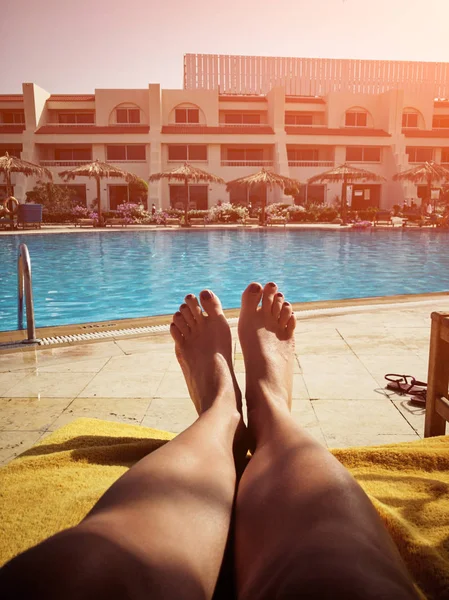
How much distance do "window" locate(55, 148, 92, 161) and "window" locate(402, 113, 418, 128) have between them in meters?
19.5

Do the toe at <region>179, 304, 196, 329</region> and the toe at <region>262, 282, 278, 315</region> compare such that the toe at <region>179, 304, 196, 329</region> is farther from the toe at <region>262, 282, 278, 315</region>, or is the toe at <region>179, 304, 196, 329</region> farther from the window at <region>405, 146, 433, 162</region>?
the window at <region>405, 146, 433, 162</region>

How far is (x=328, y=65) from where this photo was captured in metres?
44.6

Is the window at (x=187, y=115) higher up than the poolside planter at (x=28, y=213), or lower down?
higher up

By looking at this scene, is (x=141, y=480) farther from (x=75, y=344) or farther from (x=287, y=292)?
(x=287, y=292)

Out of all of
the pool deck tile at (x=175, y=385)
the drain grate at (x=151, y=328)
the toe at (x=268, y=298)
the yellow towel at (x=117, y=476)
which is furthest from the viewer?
the drain grate at (x=151, y=328)

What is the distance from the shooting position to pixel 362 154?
27.8 m

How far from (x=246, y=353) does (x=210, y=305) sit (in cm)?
43

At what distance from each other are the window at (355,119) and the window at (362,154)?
8.60ft

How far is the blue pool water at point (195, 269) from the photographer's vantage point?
7.55m

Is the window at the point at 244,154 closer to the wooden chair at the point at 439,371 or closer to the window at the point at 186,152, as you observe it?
the window at the point at 186,152

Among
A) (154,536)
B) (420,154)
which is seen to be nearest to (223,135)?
(420,154)

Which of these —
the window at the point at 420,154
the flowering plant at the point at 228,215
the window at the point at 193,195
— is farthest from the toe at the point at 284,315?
the window at the point at 420,154

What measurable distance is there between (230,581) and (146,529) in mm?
199

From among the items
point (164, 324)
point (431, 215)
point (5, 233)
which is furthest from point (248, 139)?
point (164, 324)
